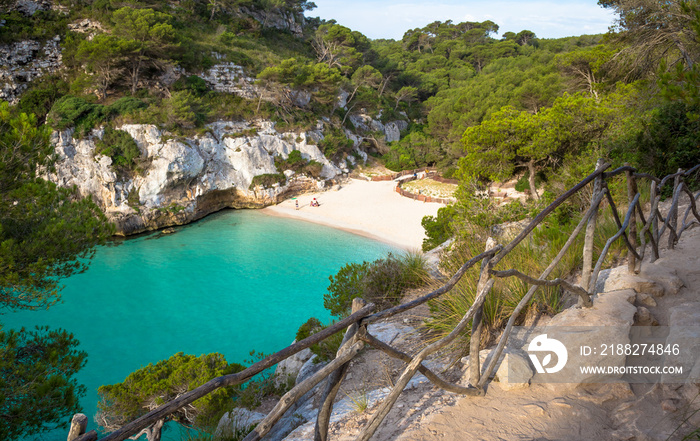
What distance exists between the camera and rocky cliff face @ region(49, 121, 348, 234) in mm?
19875

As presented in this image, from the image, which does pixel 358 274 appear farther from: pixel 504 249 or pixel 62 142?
pixel 62 142

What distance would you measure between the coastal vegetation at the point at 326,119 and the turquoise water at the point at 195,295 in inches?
56.6

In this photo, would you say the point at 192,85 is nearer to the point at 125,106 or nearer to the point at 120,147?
the point at 125,106

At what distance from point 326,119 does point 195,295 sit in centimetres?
2203

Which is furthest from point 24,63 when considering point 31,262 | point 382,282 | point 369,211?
point 382,282

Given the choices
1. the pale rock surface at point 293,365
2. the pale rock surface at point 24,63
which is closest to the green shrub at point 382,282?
the pale rock surface at point 293,365

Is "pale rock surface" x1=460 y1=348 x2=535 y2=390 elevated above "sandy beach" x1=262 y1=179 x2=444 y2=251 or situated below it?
above

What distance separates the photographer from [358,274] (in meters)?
7.04

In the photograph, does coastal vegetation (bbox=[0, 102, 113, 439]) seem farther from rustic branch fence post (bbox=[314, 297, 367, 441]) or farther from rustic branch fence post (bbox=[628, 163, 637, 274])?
rustic branch fence post (bbox=[628, 163, 637, 274])

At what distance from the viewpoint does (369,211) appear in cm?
2275

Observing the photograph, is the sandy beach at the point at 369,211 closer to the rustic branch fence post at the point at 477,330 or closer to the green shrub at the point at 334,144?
the green shrub at the point at 334,144

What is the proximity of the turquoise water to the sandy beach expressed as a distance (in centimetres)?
141

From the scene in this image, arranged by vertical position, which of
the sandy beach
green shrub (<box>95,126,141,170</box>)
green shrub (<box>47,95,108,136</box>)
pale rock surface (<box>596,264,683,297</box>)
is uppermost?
green shrub (<box>47,95,108,136</box>)

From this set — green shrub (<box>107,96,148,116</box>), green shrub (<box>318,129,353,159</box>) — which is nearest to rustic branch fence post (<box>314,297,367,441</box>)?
green shrub (<box>107,96,148,116</box>)
